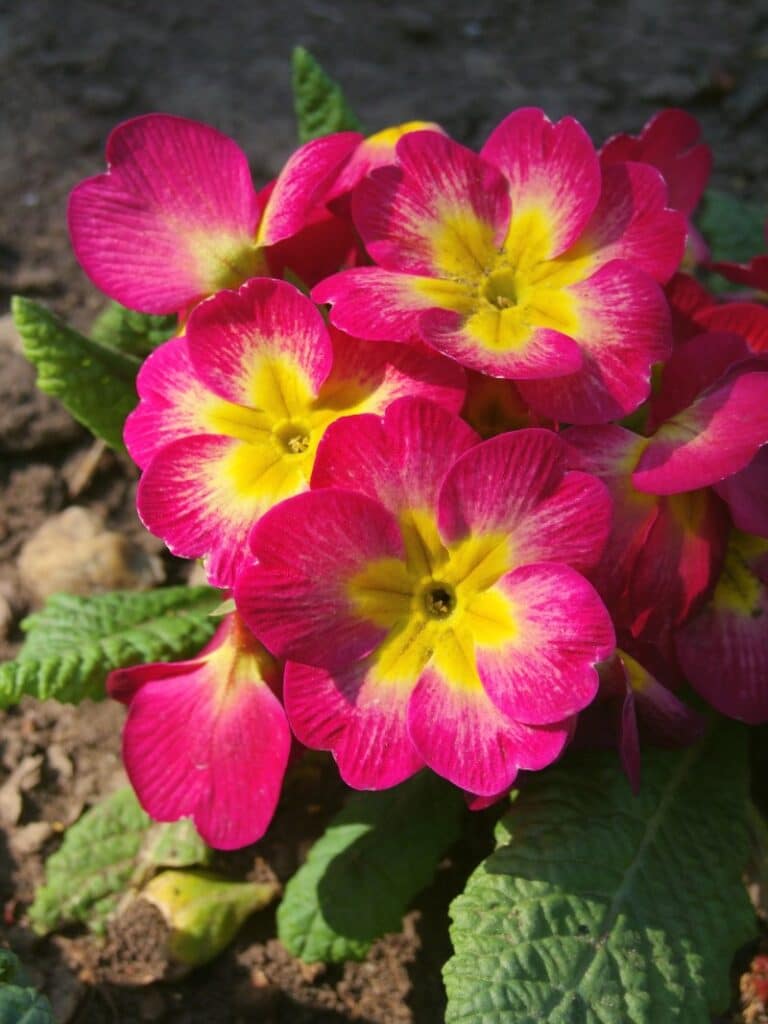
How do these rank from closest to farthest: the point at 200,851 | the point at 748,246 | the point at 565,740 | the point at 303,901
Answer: the point at 565,740, the point at 303,901, the point at 200,851, the point at 748,246

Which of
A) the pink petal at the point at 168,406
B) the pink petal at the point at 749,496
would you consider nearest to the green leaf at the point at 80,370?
the pink petal at the point at 168,406

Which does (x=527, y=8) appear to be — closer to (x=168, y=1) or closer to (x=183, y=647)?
(x=168, y=1)

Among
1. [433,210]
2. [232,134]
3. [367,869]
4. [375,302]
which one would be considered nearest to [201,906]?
[367,869]

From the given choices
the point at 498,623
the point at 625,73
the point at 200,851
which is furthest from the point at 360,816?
the point at 625,73

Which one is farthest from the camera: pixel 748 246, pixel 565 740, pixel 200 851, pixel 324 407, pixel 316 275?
pixel 748 246

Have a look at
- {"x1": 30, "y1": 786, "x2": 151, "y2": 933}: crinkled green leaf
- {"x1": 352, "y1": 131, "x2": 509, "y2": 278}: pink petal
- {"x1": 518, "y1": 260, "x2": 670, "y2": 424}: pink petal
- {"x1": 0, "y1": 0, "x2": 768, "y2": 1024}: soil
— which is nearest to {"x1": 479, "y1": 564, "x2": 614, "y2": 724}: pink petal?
{"x1": 518, "y1": 260, "x2": 670, "y2": 424}: pink petal

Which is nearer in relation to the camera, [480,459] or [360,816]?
[480,459]

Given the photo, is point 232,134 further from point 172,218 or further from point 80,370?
point 172,218

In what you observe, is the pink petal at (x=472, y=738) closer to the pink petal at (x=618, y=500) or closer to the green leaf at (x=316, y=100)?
the pink petal at (x=618, y=500)
